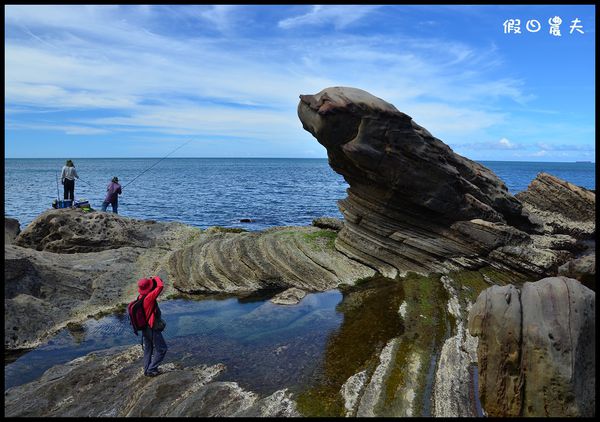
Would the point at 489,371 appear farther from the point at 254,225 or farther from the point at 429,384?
the point at 254,225

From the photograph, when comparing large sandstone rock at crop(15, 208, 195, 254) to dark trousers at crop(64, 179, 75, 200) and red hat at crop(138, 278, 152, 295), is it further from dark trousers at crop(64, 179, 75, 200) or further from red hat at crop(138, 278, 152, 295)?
red hat at crop(138, 278, 152, 295)

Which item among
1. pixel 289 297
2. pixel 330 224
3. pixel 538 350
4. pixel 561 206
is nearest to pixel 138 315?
pixel 289 297

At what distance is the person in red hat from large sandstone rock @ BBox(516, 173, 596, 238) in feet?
72.3

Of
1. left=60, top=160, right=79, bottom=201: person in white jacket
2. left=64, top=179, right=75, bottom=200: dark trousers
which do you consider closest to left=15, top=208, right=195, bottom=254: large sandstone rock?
left=60, top=160, right=79, bottom=201: person in white jacket

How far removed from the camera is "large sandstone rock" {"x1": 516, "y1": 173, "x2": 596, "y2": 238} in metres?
26.5

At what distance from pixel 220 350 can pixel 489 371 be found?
794cm

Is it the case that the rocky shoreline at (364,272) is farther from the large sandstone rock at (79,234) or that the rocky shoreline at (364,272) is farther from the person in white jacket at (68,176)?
the person in white jacket at (68,176)

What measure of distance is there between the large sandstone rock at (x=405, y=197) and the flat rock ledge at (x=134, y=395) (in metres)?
11.7

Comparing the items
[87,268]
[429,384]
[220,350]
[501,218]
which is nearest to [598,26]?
[429,384]

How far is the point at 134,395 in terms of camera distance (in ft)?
38.5

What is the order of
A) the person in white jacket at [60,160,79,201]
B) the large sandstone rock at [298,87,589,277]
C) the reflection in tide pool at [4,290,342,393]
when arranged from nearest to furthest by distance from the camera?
the reflection in tide pool at [4,290,342,393] → the large sandstone rock at [298,87,589,277] → the person in white jacket at [60,160,79,201]

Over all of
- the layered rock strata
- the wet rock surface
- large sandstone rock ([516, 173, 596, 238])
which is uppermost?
large sandstone rock ([516, 173, 596, 238])

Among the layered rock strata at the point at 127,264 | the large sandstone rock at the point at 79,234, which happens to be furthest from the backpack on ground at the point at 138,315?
the large sandstone rock at the point at 79,234

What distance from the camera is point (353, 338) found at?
15359 millimetres
